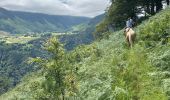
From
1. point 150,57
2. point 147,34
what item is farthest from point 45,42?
point 147,34

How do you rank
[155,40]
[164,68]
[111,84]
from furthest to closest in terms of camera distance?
[155,40], [164,68], [111,84]

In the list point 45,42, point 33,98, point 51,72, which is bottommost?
point 33,98

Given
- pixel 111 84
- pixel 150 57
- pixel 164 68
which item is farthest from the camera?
pixel 150 57

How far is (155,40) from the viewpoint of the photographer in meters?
27.4

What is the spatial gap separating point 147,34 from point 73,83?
916 centimetres

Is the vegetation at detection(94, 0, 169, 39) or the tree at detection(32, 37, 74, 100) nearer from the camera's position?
the tree at detection(32, 37, 74, 100)

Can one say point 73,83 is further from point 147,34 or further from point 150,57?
point 147,34

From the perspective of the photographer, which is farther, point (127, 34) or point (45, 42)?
point (127, 34)

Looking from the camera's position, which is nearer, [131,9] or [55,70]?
[55,70]

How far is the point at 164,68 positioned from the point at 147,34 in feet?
36.4

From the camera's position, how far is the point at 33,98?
893 inches

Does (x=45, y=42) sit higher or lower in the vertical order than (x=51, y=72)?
higher

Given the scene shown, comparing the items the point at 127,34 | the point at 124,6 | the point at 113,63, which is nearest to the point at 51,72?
the point at 113,63

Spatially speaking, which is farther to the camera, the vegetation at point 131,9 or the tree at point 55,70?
the vegetation at point 131,9
